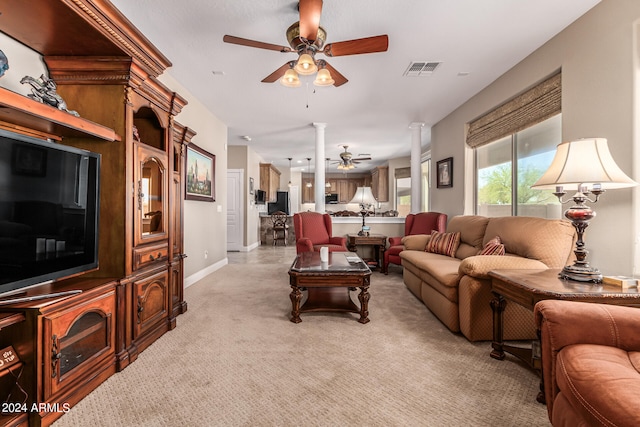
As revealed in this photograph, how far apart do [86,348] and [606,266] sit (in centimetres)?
368

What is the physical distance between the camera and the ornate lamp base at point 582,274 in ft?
5.85

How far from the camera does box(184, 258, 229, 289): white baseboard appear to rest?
13.9 feet

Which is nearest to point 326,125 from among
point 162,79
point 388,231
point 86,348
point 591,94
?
point 388,231

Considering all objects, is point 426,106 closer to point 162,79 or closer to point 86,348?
point 162,79

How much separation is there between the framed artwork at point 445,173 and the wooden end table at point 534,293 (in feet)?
10.8

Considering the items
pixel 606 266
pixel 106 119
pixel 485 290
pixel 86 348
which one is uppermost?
Answer: pixel 106 119

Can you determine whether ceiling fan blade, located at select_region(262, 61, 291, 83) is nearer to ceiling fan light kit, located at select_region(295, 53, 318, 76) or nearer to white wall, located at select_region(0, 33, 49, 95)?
ceiling fan light kit, located at select_region(295, 53, 318, 76)

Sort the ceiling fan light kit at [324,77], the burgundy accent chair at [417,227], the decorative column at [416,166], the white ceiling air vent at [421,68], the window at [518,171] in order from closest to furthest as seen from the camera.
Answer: the ceiling fan light kit at [324,77] < the window at [518,171] < the white ceiling air vent at [421,68] < the burgundy accent chair at [417,227] < the decorative column at [416,166]

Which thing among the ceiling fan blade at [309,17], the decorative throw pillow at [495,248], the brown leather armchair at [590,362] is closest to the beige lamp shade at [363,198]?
the decorative throw pillow at [495,248]

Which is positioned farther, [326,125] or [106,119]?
[326,125]

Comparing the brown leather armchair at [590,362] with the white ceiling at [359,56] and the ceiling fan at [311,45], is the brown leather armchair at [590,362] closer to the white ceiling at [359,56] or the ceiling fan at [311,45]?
the ceiling fan at [311,45]

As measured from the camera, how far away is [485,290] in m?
2.37

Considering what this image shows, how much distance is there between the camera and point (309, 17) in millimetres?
2090

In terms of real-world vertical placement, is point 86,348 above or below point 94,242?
below
